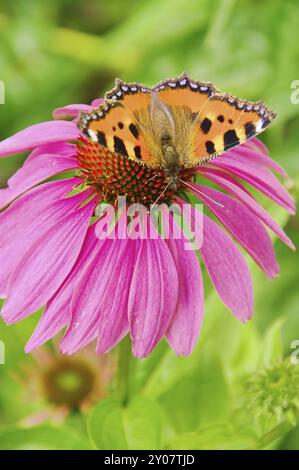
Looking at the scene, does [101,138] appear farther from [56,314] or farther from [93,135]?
[56,314]

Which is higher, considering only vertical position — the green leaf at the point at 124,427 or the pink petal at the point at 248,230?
the pink petal at the point at 248,230

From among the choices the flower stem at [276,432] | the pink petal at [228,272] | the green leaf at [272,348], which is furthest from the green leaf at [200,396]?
the pink petal at [228,272]

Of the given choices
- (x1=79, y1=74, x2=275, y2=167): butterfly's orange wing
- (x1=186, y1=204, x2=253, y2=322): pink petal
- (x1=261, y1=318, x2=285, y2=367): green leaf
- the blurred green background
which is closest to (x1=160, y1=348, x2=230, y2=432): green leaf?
the blurred green background

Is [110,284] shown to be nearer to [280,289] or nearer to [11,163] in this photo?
[280,289]

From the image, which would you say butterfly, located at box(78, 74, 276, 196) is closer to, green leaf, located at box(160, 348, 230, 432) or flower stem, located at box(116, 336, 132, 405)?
flower stem, located at box(116, 336, 132, 405)
